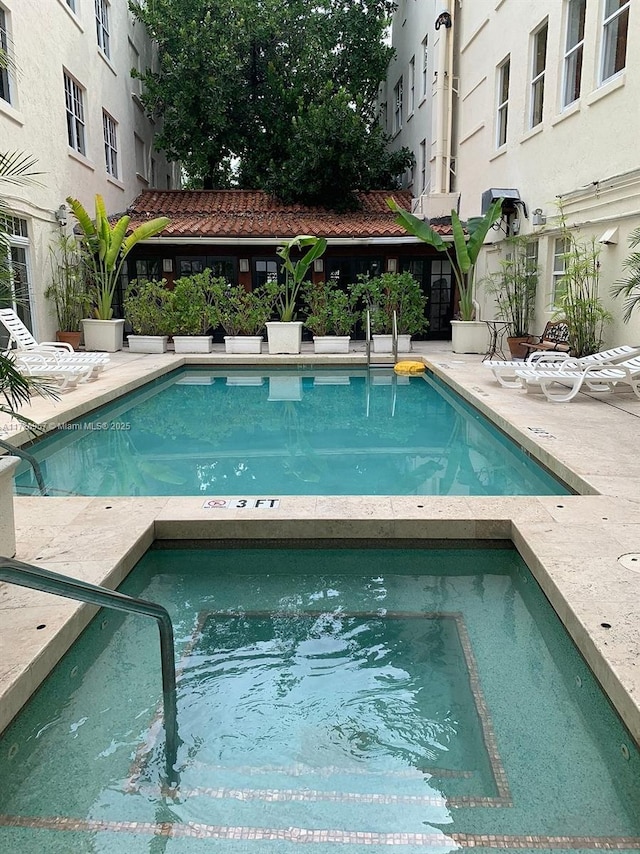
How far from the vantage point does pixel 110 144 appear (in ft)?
61.1

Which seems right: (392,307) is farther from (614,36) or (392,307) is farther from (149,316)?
(614,36)

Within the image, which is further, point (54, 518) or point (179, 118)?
point (179, 118)

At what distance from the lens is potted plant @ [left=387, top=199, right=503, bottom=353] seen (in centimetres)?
1396

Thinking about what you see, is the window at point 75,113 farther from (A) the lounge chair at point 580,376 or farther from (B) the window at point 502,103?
(A) the lounge chair at point 580,376

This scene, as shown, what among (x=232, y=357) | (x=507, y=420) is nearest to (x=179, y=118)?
(x=232, y=357)

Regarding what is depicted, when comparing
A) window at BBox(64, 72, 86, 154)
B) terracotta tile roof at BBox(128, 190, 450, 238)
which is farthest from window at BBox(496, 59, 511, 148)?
window at BBox(64, 72, 86, 154)

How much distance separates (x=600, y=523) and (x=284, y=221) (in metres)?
15.7

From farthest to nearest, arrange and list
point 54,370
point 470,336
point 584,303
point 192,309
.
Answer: point 192,309, point 470,336, point 584,303, point 54,370

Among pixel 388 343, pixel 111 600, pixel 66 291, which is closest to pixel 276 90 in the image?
pixel 388 343

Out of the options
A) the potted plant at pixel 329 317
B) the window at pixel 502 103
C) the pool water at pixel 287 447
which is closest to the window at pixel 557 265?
the pool water at pixel 287 447

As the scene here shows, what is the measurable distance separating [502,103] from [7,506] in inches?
607

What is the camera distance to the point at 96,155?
1709cm

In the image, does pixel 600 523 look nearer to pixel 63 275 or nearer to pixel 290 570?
pixel 290 570

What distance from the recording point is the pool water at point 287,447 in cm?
623
